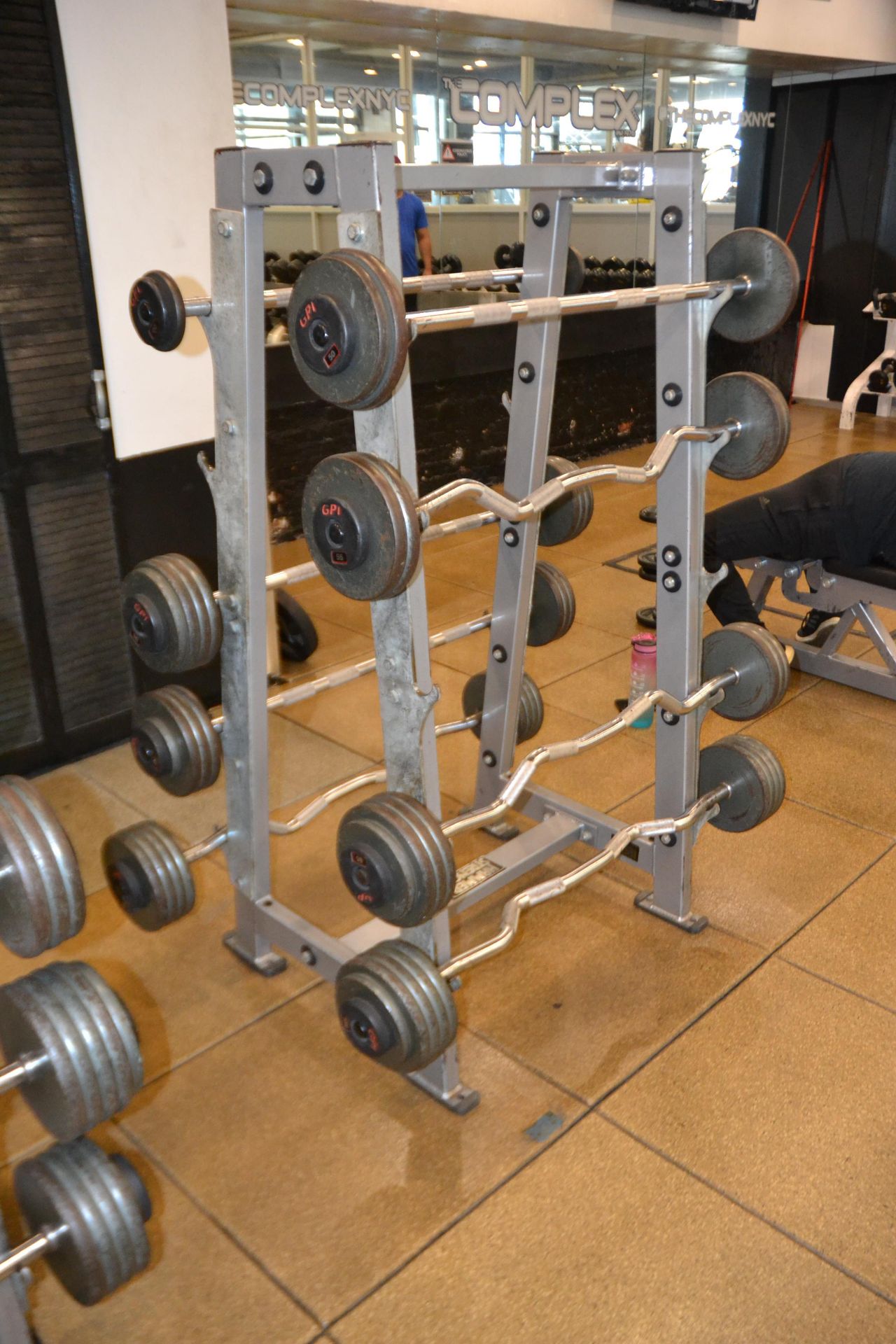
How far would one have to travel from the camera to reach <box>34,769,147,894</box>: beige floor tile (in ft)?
7.91

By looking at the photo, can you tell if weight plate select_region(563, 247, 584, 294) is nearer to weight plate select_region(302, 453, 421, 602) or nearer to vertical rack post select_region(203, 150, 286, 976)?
vertical rack post select_region(203, 150, 286, 976)

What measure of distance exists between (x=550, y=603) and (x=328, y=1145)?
3.71ft

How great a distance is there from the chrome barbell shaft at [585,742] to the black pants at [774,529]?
3.48 ft

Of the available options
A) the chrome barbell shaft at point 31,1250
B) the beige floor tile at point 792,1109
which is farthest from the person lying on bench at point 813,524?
the chrome barbell shaft at point 31,1250

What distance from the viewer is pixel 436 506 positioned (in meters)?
1.41

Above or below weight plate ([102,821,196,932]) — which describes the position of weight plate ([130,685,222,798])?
above

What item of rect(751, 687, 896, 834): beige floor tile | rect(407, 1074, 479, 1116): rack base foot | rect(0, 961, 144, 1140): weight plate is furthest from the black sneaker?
rect(0, 961, 144, 1140): weight plate

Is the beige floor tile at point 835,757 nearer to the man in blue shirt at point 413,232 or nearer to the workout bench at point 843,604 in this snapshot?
the workout bench at point 843,604

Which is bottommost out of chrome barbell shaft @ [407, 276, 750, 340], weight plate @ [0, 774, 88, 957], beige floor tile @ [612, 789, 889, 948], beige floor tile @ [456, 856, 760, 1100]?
beige floor tile @ [456, 856, 760, 1100]

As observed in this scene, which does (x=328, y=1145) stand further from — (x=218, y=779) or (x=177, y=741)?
(x=218, y=779)

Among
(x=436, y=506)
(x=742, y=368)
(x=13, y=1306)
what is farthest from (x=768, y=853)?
(x=742, y=368)

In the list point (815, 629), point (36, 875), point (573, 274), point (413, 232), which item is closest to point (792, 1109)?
point (36, 875)

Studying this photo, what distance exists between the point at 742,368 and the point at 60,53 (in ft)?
15.9

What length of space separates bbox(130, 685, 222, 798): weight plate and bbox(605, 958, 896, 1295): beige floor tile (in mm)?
862
